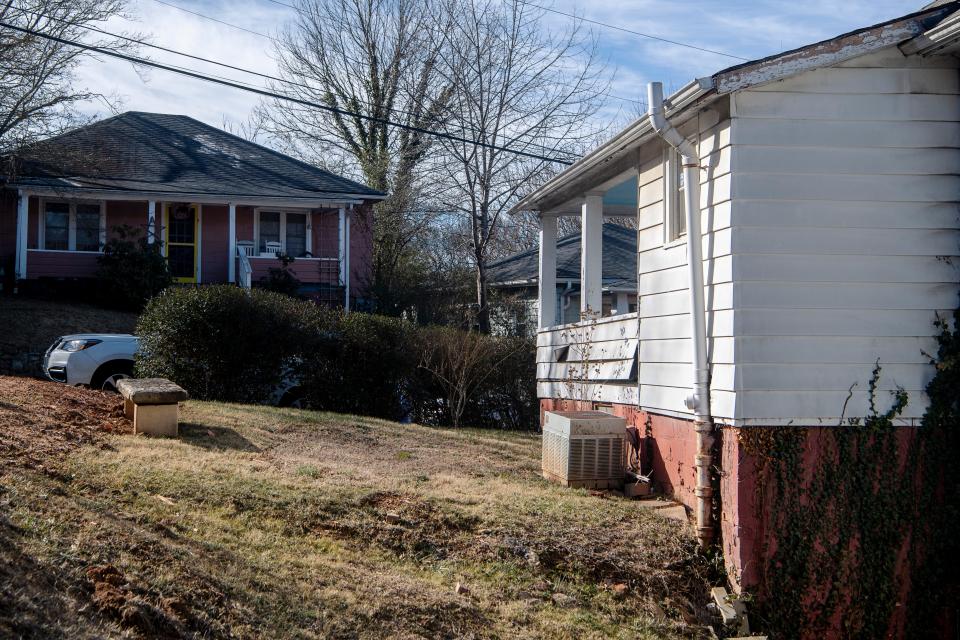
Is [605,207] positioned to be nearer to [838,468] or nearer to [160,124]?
[838,468]

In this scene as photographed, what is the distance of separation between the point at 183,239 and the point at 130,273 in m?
3.33

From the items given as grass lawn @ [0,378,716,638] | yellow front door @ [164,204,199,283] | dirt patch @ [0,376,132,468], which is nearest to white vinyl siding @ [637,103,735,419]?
grass lawn @ [0,378,716,638]

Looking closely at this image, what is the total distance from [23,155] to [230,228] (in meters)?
4.63

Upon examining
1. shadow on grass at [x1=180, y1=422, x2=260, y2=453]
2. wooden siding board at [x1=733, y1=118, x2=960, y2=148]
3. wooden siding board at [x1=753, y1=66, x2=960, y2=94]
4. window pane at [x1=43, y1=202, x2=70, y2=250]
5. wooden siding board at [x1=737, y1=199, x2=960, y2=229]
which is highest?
window pane at [x1=43, y1=202, x2=70, y2=250]

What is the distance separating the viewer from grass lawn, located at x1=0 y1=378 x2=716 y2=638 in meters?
4.45

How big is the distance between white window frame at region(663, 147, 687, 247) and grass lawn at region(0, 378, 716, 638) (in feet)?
7.91

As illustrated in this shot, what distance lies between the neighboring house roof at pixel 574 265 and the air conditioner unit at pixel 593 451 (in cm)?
1181

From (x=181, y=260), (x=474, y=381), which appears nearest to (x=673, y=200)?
(x=474, y=381)

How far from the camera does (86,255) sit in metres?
20.4

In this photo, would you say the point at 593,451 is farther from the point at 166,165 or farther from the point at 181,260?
the point at 166,165

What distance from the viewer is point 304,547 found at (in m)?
5.95

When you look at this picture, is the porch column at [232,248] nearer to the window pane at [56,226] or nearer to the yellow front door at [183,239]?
the yellow front door at [183,239]

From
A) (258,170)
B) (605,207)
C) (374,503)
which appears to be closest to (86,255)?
(258,170)

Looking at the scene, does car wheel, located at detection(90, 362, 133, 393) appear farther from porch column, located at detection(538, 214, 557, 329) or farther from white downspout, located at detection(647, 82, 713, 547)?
white downspout, located at detection(647, 82, 713, 547)
